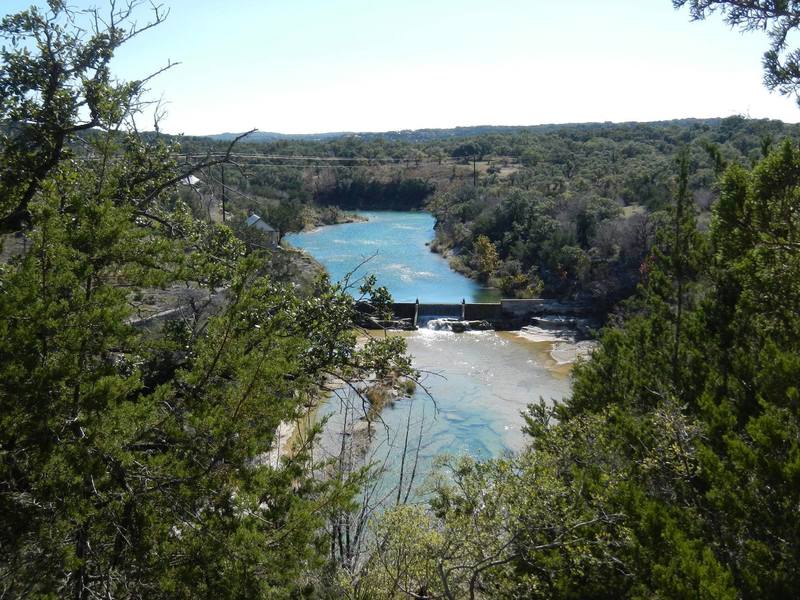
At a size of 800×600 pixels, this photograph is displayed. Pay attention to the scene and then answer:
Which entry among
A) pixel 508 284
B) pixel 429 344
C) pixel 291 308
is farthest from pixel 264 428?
pixel 508 284

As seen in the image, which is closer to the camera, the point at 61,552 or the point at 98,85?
the point at 61,552

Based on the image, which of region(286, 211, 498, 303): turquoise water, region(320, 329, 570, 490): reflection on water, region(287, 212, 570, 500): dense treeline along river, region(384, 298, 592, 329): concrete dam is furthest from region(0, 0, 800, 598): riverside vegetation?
→ region(286, 211, 498, 303): turquoise water

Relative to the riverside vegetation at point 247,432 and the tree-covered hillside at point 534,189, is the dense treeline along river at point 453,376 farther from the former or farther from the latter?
the tree-covered hillside at point 534,189

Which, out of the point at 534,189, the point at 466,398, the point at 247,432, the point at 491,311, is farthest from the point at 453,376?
the point at 534,189

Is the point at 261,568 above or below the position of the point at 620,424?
above

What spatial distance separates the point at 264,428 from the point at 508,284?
83.3 feet

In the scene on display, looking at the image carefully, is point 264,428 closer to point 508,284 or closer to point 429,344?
point 429,344

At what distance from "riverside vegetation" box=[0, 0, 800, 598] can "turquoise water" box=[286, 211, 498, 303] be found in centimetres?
1757

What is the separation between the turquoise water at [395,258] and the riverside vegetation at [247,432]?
17.6 meters

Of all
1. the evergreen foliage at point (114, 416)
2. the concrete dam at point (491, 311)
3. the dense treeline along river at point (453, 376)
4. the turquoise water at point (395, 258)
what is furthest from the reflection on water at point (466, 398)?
the evergreen foliage at point (114, 416)

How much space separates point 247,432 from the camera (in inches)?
145

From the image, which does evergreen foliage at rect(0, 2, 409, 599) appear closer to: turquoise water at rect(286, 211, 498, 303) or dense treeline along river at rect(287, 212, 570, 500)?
dense treeline along river at rect(287, 212, 570, 500)

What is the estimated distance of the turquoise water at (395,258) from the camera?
2847 cm

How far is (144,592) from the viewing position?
3.31 m
